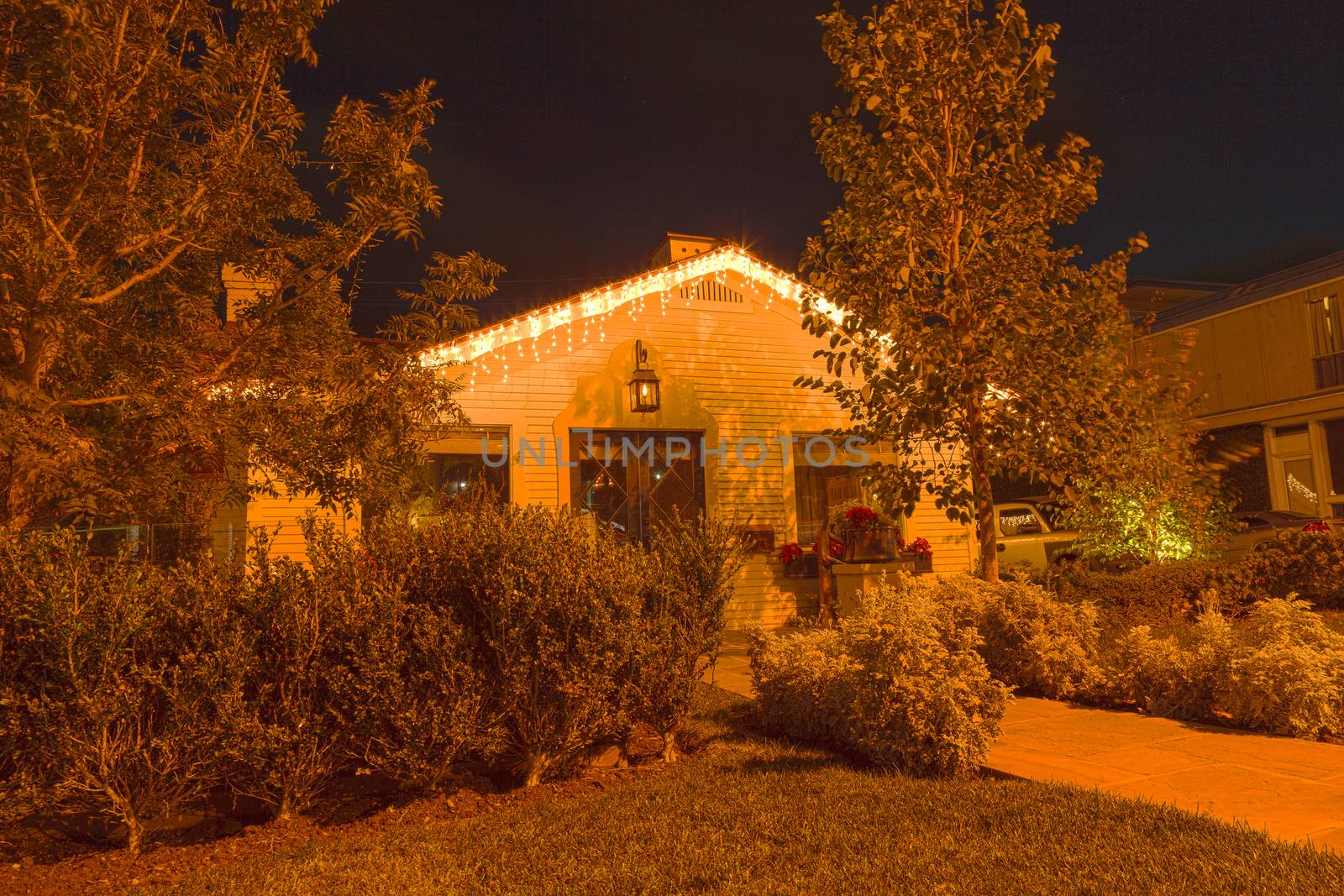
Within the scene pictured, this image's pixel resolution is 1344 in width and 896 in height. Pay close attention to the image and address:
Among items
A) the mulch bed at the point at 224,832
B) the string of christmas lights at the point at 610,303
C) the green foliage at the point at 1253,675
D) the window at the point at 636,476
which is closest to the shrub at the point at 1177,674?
the green foliage at the point at 1253,675

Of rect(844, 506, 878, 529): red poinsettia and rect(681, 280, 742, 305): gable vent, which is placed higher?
rect(681, 280, 742, 305): gable vent

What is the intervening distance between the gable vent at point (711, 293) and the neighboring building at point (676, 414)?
20mm

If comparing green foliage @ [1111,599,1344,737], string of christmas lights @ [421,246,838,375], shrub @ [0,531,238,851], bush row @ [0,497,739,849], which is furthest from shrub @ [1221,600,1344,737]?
string of christmas lights @ [421,246,838,375]

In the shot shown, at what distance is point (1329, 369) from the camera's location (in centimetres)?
2170

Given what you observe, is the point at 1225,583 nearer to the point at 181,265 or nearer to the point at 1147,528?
the point at 1147,528

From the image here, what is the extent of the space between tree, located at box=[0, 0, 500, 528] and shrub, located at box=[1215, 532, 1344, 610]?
9.81 m

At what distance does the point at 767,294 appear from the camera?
45.0 ft

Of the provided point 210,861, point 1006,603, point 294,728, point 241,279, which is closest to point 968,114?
point 1006,603

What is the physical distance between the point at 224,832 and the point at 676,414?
892 centimetres

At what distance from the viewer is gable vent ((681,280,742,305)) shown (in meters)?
13.3

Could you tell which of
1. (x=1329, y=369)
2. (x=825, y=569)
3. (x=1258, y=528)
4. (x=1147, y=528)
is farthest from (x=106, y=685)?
(x=1329, y=369)

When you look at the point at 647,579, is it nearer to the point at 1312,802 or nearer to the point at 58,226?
the point at 1312,802

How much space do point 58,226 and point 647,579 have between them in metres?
4.19

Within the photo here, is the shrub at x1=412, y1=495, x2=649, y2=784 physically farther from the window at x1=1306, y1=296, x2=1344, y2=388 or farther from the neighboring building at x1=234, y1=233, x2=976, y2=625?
the window at x1=1306, y1=296, x2=1344, y2=388
